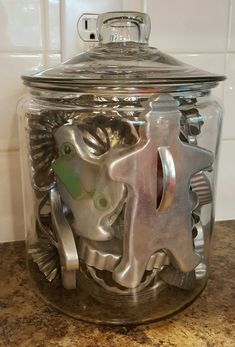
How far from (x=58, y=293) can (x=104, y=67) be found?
24 cm

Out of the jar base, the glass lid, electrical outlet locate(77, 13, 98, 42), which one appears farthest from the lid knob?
the jar base

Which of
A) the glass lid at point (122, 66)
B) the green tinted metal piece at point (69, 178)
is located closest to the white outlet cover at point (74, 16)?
the glass lid at point (122, 66)

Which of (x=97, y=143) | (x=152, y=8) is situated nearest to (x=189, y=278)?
(x=97, y=143)

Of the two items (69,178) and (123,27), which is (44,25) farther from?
(69,178)

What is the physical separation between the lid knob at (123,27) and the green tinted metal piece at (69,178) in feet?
0.50

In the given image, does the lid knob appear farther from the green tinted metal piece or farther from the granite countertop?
the granite countertop

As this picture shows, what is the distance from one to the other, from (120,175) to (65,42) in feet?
0.92

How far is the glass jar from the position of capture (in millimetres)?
393

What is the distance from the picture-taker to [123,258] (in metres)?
0.41

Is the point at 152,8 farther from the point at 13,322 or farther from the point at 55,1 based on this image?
the point at 13,322

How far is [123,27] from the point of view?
0.48m

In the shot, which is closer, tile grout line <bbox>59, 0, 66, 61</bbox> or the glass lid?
the glass lid

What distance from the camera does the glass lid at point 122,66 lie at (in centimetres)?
39

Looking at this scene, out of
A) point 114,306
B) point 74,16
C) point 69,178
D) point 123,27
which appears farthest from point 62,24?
point 114,306
